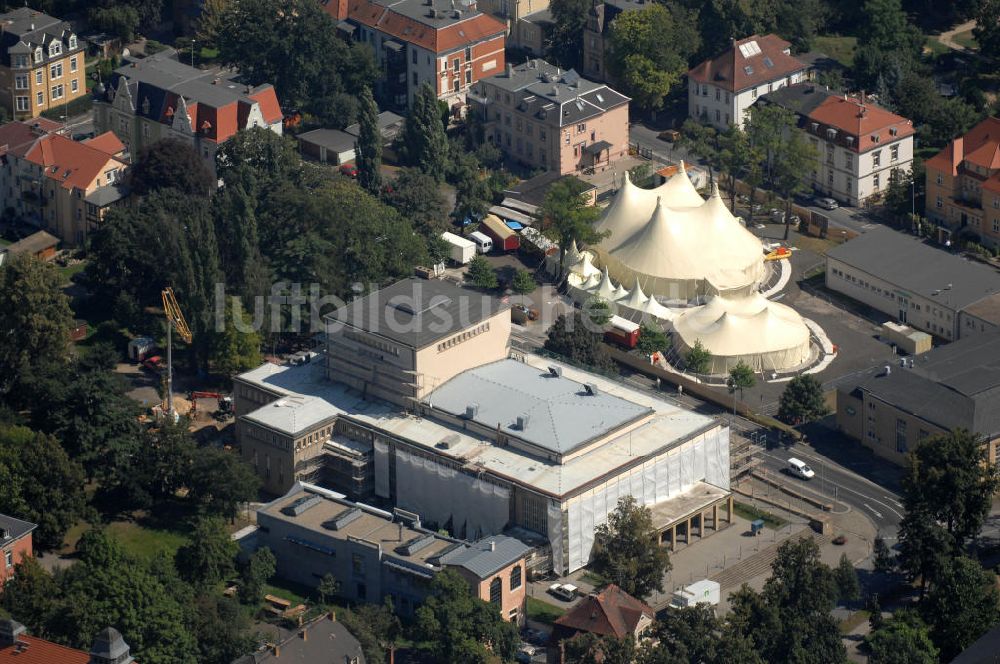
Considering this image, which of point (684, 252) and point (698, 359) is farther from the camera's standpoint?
point (684, 252)

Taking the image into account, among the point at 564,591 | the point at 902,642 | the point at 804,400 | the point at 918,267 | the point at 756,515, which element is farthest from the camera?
the point at 918,267

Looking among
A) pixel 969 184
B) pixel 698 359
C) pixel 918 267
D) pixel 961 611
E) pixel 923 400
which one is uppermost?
pixel 969 184

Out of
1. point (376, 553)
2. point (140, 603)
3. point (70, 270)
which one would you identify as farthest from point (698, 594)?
point (70, 270)

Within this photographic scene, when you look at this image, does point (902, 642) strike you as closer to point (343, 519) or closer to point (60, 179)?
point (343, 519)

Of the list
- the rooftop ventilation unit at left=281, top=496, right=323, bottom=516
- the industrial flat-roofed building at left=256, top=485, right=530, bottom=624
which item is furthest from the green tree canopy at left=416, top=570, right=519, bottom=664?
the rooftop ventilation unit at left=281, top=496, right=323, bottom=516

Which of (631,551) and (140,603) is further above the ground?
(140,603)

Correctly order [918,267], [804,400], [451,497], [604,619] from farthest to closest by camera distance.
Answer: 1. [918,267]
2. [804,400]
3. [451,497]
4. [604,619]

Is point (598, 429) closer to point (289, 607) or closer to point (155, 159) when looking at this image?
point (289, 607)
